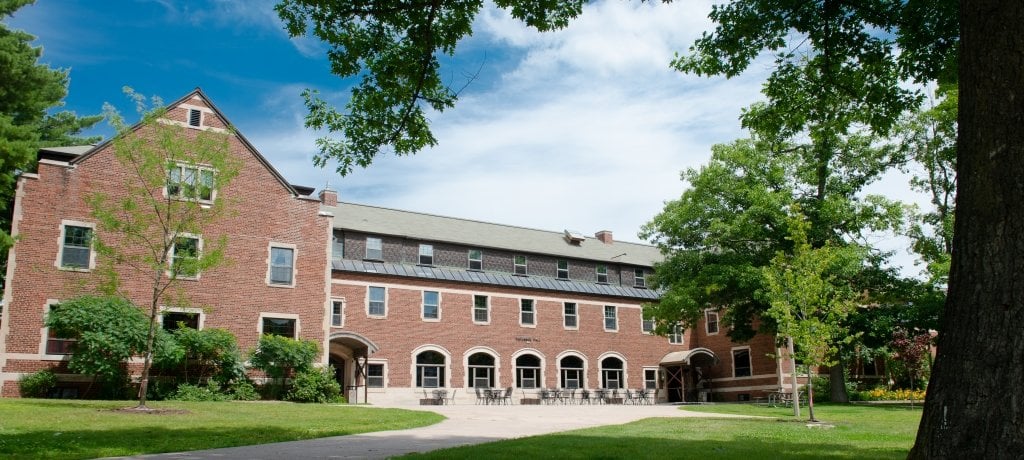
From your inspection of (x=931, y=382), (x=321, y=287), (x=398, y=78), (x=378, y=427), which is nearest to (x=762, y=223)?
(x=321, y=287)

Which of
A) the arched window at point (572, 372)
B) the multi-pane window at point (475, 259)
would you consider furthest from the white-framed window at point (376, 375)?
the arched window at point (572, 372)

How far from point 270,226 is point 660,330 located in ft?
54.6

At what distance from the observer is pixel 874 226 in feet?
98.3

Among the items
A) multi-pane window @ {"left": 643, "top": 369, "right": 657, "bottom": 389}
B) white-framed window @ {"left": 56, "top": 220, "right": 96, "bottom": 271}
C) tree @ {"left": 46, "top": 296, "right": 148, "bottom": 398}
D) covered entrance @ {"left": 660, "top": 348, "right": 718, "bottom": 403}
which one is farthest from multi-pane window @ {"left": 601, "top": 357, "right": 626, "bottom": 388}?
white-framed window @ {"left": 56, "top": 220, "right": 96, "bottom": 271}

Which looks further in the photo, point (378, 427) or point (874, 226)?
point (874, 226)

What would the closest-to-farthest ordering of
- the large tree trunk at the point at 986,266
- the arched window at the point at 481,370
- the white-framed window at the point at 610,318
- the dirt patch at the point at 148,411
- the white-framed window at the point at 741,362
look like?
the large tree trunk at the point at 986,266, the dirt patch at the point at 148,411, the arched window at the point at 481,370, the white-framed window at the point at 741,362, the white-framed window at the point at 610,318

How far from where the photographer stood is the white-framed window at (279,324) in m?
27.8

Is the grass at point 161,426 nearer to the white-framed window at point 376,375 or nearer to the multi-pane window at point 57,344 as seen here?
the multi-pane window at point 57,344

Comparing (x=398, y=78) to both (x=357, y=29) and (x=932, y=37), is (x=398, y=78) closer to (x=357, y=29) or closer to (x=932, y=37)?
(x=357, y=29)

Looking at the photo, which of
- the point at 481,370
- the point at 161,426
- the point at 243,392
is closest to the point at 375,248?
the point at 481,370

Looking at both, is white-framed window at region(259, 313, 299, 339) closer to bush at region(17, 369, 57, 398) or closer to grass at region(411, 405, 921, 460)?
bush at region(17, 369, 57, 398)

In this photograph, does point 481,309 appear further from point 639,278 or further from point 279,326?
point 279,326

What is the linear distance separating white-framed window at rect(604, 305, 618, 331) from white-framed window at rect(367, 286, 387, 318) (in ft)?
41.8

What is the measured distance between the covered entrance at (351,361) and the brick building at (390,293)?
0.33 ft
